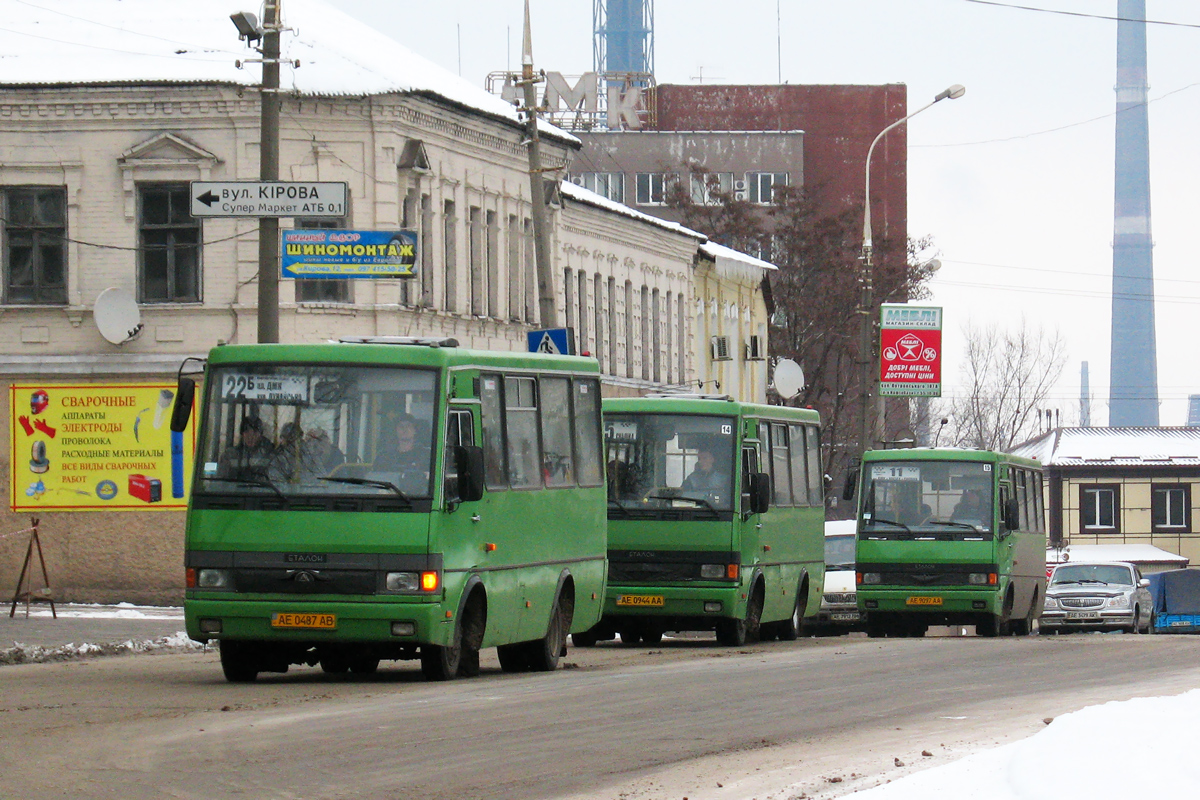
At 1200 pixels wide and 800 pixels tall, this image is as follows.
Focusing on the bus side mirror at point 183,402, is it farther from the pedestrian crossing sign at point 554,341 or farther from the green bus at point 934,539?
the green bus at point 934,539

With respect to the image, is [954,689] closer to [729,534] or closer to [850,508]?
[729,534]

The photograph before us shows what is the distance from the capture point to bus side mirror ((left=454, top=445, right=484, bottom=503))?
52.2ft

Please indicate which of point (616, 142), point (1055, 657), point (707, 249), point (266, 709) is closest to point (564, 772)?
point (266, 709)

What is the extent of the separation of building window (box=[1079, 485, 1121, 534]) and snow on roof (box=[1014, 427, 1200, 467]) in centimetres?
123

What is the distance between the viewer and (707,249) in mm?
59188

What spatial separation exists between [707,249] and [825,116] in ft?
168

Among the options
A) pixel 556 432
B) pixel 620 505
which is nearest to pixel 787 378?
pixel 620 505

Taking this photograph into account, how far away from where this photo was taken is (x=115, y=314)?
31.8 metres

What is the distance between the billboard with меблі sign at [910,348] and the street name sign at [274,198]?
95.2 feet

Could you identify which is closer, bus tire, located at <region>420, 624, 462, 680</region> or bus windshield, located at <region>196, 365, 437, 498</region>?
bus windshield, located at <region>196, 365, 437, 498</region>

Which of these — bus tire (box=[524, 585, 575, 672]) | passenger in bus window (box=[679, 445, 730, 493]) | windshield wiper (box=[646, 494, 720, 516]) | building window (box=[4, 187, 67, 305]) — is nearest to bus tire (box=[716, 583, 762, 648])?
windshield wiper (box=[646, 494, 720, 516])

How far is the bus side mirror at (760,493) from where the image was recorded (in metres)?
23.5

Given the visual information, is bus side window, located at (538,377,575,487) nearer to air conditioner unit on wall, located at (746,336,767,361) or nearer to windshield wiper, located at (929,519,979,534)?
windshield wiper, located at (929,519,979,534)

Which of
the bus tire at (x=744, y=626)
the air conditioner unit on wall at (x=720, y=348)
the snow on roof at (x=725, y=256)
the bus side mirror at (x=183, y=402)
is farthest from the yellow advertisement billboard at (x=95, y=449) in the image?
the air conditioner unit on wall at (x=720, y=348)
